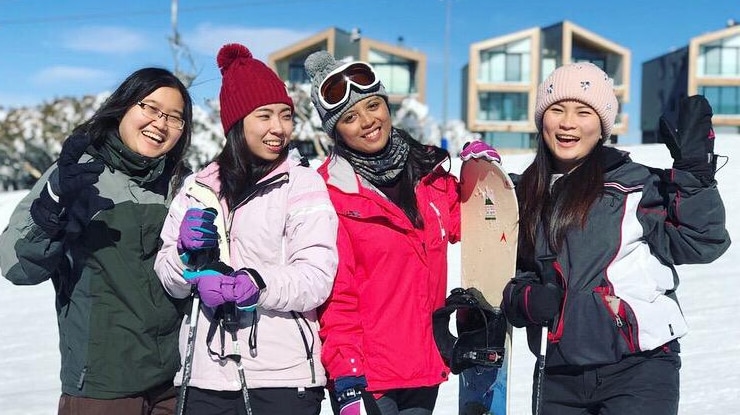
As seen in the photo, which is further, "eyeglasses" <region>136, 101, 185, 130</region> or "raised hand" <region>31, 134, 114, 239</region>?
"eyeglasses" <region>136, 101, 185, 130</region>

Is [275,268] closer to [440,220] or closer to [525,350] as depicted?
[440,220]

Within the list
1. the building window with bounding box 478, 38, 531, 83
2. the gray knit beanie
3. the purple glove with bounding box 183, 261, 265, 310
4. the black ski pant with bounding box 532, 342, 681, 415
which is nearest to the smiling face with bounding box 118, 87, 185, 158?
the gray knit beanie

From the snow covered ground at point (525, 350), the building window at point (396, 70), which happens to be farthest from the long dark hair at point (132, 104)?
the building window at point (396, 70)

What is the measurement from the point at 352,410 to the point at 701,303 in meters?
6.01

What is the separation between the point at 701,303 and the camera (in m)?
7.34

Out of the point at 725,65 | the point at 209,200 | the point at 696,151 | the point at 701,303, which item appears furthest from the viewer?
the point at 725,65

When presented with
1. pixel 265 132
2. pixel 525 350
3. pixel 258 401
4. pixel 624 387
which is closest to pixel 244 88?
pixel 265 132

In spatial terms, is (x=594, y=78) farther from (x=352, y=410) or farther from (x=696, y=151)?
(x=352, y=410)

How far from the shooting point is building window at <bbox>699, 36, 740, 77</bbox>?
38.3 metres

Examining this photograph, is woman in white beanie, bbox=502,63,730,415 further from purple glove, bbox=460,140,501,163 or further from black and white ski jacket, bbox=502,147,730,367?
purple glove, bbox=460,140,501,163

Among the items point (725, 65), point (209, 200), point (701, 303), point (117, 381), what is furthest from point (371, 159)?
point (725, 65)

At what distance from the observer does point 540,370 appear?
2.62 m

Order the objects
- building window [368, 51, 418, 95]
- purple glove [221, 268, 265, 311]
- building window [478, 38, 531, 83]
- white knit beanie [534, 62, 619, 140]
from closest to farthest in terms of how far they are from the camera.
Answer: purple glove [221, 268, 265, 311]
white knit beanie [534, 62, 619, 140]
building window [368, 51, 418, 95]
building window [478, 38, 531, 83]

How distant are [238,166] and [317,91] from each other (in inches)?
19.3
